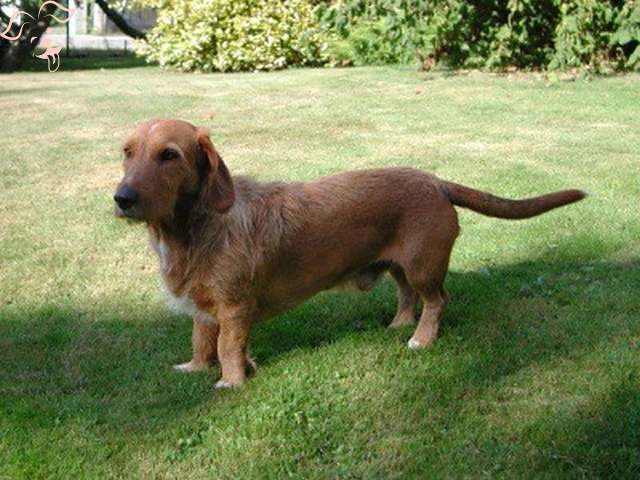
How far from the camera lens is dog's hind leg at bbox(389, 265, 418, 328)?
5273mm

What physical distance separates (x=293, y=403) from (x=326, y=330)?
109 cm

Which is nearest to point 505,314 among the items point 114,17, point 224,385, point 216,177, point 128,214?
point 224,385

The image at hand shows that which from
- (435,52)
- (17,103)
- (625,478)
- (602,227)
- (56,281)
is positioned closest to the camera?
(625,478)

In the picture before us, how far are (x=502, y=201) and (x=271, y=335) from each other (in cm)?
150

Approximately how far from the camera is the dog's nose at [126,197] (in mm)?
3990

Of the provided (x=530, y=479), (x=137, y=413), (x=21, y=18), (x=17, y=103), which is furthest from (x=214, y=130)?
(x=21, y=18)

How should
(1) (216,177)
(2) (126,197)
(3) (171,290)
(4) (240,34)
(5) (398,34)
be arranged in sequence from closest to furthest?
(2) (126,197) < (1) (216,177) < (3) (171,290) < (5) (398,34) < (4) (240,34)

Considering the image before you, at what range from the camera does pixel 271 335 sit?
17.1 feet

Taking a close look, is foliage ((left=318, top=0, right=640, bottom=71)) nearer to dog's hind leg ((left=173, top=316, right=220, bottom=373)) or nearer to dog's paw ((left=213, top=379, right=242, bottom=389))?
dog's hind leg ((left=173, top=316, right=220, bottom=373))

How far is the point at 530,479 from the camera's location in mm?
3518

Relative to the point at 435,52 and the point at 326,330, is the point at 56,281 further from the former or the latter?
the point at 435,52

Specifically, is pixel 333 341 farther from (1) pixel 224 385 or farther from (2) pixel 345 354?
(1) pixel 224 385

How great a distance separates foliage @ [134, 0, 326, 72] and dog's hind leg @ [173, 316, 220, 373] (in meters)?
13.5

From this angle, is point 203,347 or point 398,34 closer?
point 203,347
